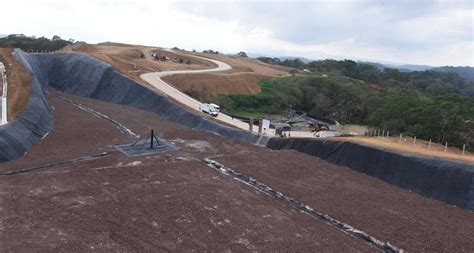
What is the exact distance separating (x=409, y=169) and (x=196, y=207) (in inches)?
409

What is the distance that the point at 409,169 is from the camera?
1789 cm

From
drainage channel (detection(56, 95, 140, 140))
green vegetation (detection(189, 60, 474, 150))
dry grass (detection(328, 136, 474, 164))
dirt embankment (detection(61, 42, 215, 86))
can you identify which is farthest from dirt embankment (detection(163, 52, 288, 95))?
dry grass (detection(328, 136, 474, 164))

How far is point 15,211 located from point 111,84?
25.5 metres

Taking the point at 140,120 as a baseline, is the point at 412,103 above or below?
above

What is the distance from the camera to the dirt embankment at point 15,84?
Result: 22.0 m

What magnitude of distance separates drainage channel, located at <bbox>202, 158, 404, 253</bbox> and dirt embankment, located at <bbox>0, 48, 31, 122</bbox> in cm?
1147

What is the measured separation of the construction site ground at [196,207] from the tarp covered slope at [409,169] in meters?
0.61

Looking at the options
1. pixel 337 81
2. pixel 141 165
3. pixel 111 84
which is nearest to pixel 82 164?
pixel 141 165

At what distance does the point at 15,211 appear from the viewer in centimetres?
1178

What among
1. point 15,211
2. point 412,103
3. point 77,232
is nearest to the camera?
point 77,232

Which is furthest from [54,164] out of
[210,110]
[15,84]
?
[210,110]

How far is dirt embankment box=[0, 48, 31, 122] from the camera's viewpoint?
22.0 metres

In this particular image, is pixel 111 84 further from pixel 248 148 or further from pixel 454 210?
pixel 454 210

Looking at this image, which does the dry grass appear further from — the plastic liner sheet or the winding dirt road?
the winding dirt road
